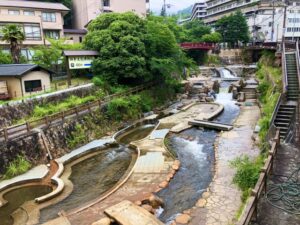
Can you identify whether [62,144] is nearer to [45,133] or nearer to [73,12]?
[45,133]

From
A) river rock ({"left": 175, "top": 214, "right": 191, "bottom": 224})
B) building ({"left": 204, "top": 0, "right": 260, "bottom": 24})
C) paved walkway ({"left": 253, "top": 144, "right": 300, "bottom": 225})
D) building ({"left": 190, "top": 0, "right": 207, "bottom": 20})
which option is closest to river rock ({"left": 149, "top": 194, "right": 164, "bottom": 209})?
river rock ({"left": 175, "top": 214, "right": 191, "bottom": 224})

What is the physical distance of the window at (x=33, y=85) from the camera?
2225 centimetres

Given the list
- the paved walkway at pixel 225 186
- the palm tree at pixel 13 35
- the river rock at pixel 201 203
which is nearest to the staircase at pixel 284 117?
the paved walkway at pixel 225 186

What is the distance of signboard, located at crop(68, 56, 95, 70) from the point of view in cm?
2431

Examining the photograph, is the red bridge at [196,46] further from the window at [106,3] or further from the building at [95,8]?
the window at [106,3]

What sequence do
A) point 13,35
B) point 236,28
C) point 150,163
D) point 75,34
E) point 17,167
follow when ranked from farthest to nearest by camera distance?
point 236,28
point 75,34
point 13,35
point 150,163
point 17,167

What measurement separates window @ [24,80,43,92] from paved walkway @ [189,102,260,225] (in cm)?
1600

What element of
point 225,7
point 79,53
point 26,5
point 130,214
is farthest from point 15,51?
point 225,7

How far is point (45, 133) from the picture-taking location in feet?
56.3

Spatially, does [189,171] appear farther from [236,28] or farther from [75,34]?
[236,28]

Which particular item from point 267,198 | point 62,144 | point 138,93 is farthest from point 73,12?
point 267,198

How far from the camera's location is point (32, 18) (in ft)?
125

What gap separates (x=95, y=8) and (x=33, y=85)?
3200 cm

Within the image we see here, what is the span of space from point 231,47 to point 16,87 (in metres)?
55.6
